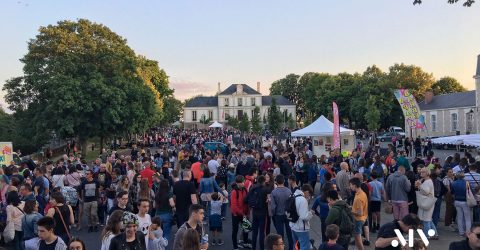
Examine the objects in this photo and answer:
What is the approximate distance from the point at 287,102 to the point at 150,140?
66835 mm

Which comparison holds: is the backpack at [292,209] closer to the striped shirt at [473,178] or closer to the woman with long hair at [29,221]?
the woman with long hair at [29,221]

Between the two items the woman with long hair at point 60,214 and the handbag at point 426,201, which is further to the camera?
the handbag at point 426,201

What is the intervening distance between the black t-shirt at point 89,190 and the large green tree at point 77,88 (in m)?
21.7

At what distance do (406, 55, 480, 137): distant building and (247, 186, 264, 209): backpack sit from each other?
41920 mm

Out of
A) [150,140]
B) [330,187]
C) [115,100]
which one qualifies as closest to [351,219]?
[330,187]

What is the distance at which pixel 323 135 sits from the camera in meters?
25.3

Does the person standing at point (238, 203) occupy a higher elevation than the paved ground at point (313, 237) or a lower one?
higher

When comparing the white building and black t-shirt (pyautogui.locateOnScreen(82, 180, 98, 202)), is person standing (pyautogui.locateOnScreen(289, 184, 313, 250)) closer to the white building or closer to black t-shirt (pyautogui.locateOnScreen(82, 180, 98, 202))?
black t-shirt (pyautogui.locateOnScreen(82, 180, 98, 202))

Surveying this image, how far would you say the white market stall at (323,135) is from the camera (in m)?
25.3

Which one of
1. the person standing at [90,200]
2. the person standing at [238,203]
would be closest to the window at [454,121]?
the person standing at [238,203]

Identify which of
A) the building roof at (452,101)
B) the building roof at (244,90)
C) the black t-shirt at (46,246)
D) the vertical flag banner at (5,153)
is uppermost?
the building roof at (244,90)

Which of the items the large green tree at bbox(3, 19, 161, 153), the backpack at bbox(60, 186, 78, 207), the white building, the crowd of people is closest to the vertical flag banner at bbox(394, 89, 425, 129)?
the crowd of people

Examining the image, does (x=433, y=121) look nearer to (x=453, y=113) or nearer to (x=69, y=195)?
(x=453, y=113)

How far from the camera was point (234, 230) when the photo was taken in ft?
32.4
